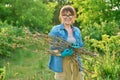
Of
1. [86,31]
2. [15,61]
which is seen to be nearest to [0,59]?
[15,61]

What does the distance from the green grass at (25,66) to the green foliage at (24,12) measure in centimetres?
218

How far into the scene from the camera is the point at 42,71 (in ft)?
27.3

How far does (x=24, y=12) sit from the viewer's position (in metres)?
13.1

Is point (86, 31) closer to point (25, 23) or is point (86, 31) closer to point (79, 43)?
point (25, 23)

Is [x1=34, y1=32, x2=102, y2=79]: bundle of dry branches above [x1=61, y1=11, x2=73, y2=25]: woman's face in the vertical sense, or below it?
below

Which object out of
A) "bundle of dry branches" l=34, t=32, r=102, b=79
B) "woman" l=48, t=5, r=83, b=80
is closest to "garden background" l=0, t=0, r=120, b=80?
"woman" l=48, t=5, r=83, b=80

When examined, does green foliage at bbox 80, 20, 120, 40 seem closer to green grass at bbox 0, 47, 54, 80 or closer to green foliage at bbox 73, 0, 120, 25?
green foliage at bbox 73, 0, 120, 25

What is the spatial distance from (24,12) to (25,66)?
4.02m

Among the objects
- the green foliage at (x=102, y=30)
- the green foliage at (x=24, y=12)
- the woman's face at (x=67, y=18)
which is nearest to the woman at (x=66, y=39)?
the woman's face at (x=67, y=18)

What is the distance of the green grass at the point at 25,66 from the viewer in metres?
7.78

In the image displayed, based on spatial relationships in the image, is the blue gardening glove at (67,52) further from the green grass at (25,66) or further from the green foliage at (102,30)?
the green foliage at (102,30)

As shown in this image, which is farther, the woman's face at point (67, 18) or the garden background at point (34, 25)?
the garden background at point (34, 25)

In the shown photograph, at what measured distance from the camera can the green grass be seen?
778 centimetres

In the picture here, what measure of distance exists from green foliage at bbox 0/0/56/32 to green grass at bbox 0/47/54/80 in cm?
218
